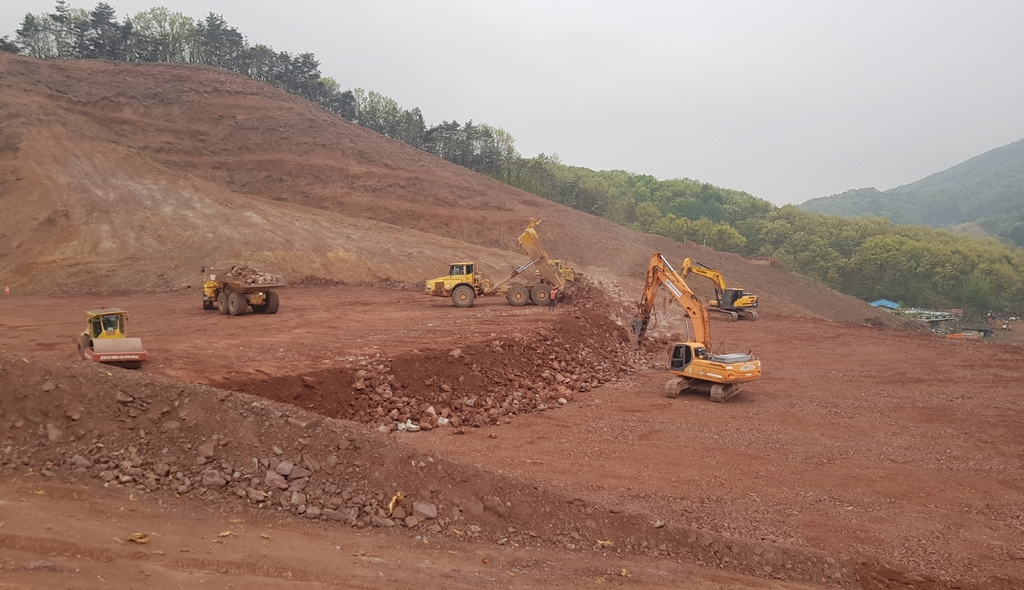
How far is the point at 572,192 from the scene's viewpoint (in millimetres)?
66500

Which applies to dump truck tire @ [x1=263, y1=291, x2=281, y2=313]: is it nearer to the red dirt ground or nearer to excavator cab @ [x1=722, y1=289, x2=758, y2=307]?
the red dirt ground

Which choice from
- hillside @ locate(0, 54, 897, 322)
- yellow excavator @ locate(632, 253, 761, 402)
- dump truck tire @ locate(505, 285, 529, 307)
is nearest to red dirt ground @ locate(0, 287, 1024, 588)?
yellow excavator @ locate(632, 253, 761, 402)

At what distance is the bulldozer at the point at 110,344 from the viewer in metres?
11.6

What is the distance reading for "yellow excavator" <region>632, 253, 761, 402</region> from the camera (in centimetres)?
1359

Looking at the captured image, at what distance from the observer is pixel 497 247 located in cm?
4103

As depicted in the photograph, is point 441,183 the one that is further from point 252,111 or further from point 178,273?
point 178,273

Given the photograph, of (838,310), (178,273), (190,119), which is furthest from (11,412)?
(190,119)

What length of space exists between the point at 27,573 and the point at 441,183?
45.0m

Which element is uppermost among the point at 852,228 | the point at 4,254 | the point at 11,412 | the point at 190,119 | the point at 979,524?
the point at 190,119

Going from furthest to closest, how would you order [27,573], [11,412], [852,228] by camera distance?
[852,228], [11,412], [27,573]

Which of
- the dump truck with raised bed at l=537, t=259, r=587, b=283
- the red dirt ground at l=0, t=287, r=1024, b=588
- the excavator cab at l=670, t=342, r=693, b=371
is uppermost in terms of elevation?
the dump truck with raised bed at l=537, t=259, r=587, b=283

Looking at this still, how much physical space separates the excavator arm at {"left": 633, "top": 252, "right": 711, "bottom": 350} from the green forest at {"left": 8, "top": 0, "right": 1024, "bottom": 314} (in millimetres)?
43845

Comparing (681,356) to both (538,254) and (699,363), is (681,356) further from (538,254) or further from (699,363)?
(538,254)

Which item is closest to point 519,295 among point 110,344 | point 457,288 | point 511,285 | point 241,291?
point 511,285
